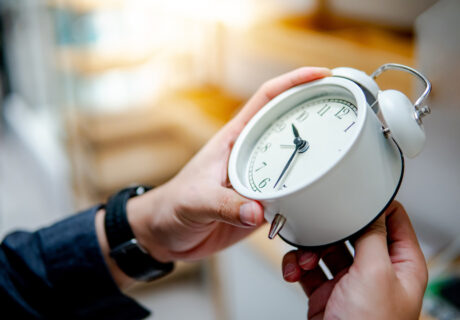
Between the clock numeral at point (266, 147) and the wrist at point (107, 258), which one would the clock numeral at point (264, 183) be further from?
the wrist at point (107, 258)

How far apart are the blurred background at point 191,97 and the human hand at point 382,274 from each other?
134 mm

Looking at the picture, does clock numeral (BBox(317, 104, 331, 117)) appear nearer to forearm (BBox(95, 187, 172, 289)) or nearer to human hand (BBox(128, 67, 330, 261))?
human hand (BBox(128, 67, 330, 261))

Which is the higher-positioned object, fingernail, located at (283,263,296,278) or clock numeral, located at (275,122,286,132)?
clock numeral, located at (275,122,286,132)

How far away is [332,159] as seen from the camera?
1.69 feet

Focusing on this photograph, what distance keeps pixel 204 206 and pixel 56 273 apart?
0.36 metres

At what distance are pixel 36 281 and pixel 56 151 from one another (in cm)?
221

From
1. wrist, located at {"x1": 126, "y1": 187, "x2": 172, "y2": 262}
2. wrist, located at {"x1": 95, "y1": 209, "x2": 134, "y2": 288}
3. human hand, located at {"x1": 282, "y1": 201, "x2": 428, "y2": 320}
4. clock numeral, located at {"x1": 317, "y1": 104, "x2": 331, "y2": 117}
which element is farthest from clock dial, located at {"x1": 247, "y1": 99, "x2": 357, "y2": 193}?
wrist, located at {"x1": 95, "y1": 209, "x2": 134, "y2": 288}

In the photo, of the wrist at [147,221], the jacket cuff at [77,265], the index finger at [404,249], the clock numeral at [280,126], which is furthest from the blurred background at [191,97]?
the jacket cuff at [77,265]

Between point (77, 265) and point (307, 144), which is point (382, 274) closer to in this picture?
point (307, 144)

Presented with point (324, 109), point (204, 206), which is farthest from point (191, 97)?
point (324, 109)

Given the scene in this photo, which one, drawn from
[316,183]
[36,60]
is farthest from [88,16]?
[316,183]

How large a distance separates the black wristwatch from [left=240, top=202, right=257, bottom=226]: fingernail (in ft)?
1.14

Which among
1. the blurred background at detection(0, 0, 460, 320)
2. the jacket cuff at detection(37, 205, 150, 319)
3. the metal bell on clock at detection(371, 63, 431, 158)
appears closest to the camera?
the metal bell on clock at detection(371, 63, 431, 158)

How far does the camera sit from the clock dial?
54 cm
